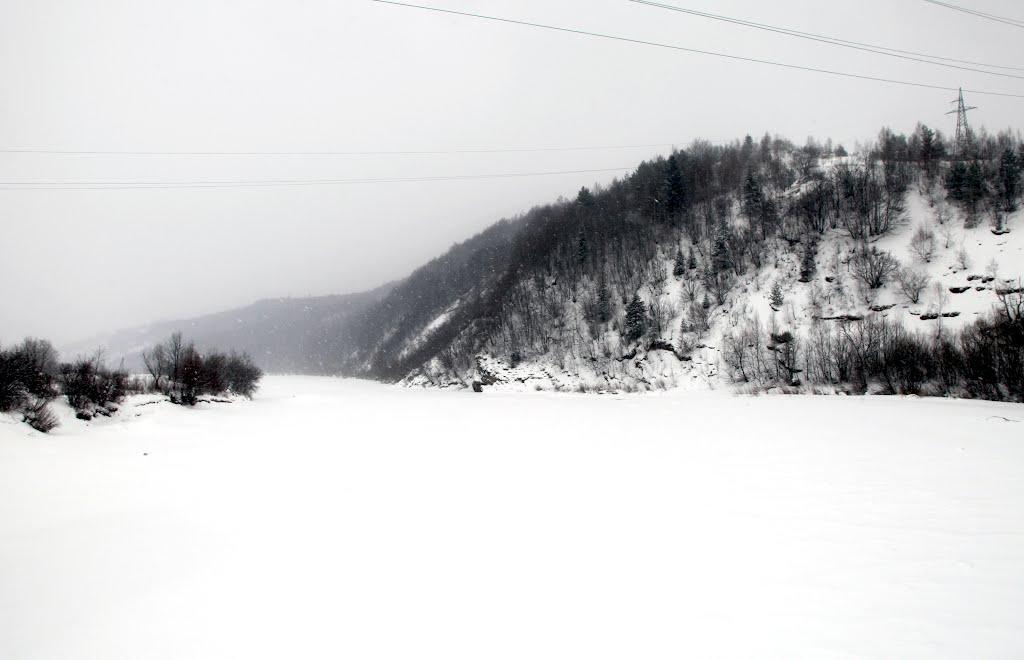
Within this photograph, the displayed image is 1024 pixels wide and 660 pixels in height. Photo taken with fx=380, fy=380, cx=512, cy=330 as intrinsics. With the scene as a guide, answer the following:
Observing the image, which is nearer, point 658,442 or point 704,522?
point 704,522

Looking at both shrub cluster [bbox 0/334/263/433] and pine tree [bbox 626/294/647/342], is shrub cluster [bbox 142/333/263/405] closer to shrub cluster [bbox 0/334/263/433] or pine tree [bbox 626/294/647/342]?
shrub cluster [bbox 0/334/263/433]

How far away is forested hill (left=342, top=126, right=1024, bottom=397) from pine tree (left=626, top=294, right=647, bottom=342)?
199 mm

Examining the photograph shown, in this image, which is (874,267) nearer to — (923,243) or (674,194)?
(923,243)

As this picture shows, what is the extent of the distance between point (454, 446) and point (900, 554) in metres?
13.5

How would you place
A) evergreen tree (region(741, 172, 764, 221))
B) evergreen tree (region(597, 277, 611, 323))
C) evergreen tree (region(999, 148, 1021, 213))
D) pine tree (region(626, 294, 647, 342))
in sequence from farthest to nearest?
evergreen tree (region(597, 277, 611, 323)) < evergreen tree (region(741, 172, 764, 221)) < pine tree (region(626, 294, 647, 342)) < evergreen tree (region(999, 148, 1021, 213))

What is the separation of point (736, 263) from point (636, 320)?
47.8 feet

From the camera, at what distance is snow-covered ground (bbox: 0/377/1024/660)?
14.4ft

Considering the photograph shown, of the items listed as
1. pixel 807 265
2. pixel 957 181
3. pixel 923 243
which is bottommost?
pixel 807 265

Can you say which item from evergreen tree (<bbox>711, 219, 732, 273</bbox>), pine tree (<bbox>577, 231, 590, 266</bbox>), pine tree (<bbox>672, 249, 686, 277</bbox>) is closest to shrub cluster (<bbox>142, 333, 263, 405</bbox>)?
pine tree (<bbox>577, 231, 590, 266</bbox>)

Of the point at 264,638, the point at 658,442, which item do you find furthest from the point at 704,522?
the point at 658,442

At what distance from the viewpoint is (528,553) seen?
645 centimetres

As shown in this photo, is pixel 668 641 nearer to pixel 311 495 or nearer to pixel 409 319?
pixel 311 495

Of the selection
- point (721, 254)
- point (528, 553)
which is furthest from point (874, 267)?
point (528, 553)

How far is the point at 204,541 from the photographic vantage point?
726cm
